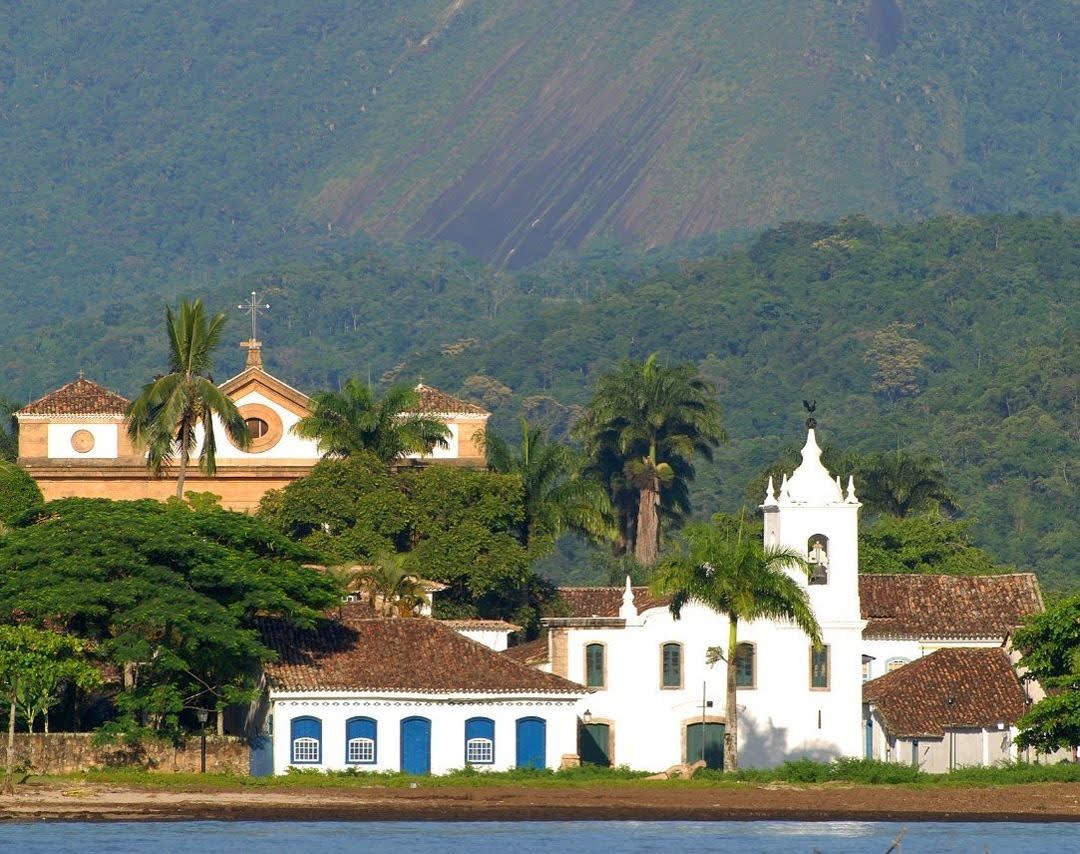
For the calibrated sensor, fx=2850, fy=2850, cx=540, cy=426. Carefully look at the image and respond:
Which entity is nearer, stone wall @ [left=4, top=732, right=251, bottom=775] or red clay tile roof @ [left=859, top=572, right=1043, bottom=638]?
stone wall @ [left=4, top=732, right=251, bottom=775]

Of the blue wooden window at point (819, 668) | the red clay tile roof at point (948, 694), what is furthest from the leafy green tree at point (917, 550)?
the blue wooden window at point (819, 668)

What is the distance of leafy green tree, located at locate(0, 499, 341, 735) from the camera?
64.8m

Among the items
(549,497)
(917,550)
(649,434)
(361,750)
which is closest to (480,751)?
(361,750)

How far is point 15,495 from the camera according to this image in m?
76.6

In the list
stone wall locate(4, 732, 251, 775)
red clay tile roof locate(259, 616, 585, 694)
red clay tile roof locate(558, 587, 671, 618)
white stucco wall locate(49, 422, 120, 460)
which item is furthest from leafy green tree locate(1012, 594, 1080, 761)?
white stucco wall locate(49, 422, 120, 460)

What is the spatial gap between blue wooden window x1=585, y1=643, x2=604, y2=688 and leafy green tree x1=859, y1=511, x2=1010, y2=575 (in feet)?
89.7

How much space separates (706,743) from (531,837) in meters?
14.0

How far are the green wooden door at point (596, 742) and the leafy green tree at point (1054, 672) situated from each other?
10.5 meters

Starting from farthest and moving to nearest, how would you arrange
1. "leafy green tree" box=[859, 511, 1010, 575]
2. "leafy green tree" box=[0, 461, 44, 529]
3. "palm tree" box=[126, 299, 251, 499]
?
"leafy green tree" box=[859, 511, 1010, 575] < "palm tree" box=[126, 299, 251, 499] < "leafy green tree" box=[0, 461, 44, 529]

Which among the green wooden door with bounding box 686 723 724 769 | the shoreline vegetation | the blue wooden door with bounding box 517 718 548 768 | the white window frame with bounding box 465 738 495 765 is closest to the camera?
the shoreline vegetation

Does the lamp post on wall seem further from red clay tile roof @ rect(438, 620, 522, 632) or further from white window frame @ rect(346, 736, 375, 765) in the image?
red clay tile roof @ rect(438, 620, 522, 632)

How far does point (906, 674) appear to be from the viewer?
74.9 meters

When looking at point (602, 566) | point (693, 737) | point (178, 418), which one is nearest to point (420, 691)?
point (693, 737)

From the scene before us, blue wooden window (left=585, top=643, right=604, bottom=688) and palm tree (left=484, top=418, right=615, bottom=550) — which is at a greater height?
palm tree (left=484, top=418, right=615, bottom=550)
